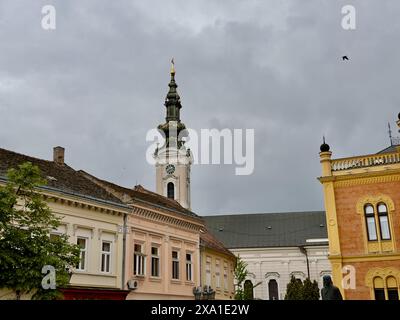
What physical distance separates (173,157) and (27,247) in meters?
52.9

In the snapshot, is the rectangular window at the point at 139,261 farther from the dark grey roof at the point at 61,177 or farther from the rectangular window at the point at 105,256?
the dark grey roof at the point at 61,177

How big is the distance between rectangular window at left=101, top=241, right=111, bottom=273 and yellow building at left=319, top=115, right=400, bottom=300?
39.7ft

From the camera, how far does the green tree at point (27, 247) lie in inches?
635

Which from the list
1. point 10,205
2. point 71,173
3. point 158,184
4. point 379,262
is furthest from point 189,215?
point 158,184

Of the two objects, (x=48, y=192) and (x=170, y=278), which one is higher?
(x=48, y=192)

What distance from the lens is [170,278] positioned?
30.6m

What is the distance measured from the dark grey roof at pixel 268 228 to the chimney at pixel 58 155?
42.4m

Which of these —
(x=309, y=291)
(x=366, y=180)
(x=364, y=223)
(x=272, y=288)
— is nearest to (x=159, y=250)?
(x=364, y=223)

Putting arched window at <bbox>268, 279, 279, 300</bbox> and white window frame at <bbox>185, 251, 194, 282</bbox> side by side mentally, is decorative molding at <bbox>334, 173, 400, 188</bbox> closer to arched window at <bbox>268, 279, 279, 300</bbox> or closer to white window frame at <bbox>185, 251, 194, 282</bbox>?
white window frame at <bbox>185, 251, 194, 282</bbox>

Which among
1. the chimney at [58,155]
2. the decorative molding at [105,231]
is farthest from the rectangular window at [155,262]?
the chimney at [58,155]

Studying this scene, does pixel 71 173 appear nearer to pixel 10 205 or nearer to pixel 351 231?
pixel 10 205
